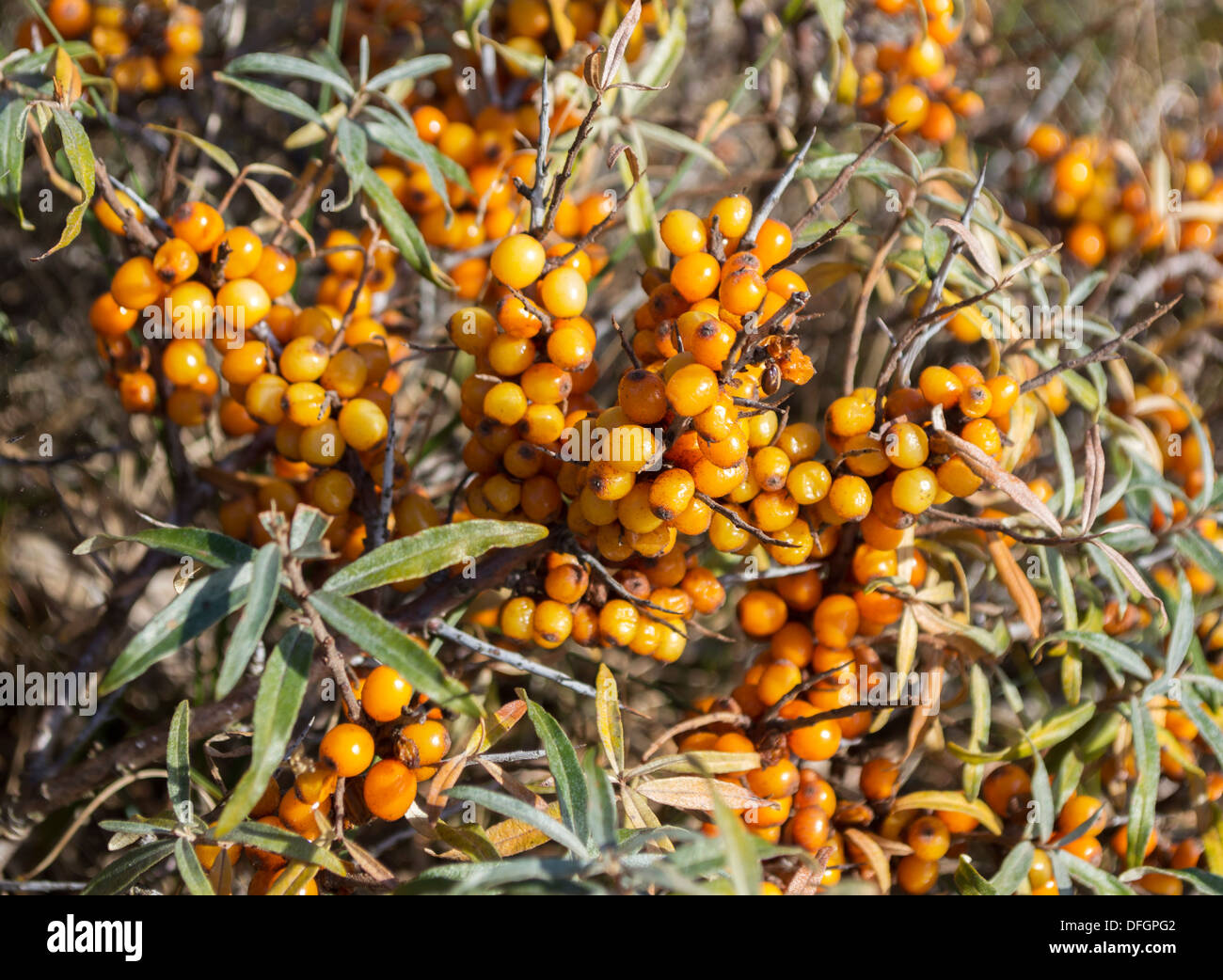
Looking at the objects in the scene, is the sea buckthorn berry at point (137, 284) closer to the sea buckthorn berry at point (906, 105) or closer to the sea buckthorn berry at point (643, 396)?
the sea buckthorn berry at point (643, 396)

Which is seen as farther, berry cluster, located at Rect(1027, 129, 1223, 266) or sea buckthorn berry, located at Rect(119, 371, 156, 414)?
berry cluster, located at Rect(1027, 129, 1223, 266)

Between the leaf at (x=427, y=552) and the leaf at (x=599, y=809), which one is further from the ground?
the leaf at (x=427, y=552)

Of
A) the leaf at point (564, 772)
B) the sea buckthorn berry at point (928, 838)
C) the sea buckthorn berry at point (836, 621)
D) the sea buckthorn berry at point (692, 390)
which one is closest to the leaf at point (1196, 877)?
the sea buckthorn berry at point (928, 838)

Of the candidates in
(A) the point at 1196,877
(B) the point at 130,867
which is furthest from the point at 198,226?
(A) the point at 1196,877

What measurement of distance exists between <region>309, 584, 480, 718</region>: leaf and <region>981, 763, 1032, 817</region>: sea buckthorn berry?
4.36 feet

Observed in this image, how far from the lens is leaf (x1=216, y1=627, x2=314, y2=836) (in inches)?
46.6

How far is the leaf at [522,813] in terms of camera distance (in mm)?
1321

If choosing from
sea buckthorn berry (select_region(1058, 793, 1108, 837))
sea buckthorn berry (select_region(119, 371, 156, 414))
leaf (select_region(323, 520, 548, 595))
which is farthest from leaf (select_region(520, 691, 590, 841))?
sea buckthorn berry (select_region(119, 371, 156, 414))

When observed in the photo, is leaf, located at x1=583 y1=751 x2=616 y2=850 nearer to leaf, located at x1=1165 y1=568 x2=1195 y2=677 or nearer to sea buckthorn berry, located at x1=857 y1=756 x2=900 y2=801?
sea buckthorn berry, located at x1=857 y1=756 x2=900 y2=801

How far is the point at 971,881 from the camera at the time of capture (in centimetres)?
164

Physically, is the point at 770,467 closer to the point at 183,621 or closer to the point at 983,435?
the point at 983,435

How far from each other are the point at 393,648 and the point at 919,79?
2.37 meters

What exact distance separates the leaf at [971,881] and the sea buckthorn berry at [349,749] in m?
1.12
